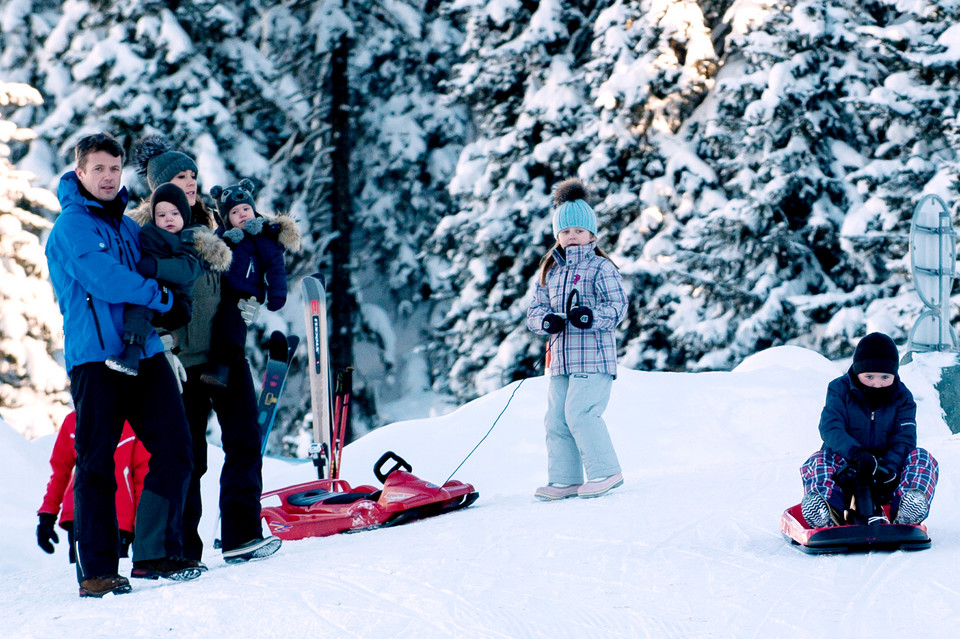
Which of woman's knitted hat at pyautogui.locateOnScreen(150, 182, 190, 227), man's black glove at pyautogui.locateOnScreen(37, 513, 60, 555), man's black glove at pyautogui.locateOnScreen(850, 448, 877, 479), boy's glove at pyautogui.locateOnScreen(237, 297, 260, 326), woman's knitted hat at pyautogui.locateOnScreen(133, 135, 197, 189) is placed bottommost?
man's black glove at pyautogui.locateOnScreen(37, 513, 60, 555)

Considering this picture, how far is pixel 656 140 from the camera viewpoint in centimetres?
1631

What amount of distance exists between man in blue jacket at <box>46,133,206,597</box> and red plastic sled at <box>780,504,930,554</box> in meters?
2.51

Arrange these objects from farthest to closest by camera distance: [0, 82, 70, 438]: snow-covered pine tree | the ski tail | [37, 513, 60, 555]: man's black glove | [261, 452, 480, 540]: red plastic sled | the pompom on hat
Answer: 1. [0, 82, 70, 438]: snow-covered pine tree
2. the ski tail
3. the pompom on hat
4. [261, 452, 480, 540]: red plastic sled
5. [37, 513, 60, 555]: man's black glove

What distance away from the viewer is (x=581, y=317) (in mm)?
6445

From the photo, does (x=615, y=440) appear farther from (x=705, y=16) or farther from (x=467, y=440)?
(x=705, y=16)

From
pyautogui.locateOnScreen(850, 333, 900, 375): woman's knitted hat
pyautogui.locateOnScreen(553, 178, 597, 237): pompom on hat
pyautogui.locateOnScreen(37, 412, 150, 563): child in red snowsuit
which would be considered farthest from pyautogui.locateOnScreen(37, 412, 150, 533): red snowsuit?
pyautogui.locateOnScreen(850, 333, 900, 375): woman's knitted hat

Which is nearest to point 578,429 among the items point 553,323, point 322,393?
point 553,323

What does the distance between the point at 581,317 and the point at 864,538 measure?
238cm

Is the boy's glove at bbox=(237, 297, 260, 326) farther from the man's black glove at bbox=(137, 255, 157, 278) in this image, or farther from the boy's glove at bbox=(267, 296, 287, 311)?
the man's black glove at bbox=(137, 255, 157, 278)

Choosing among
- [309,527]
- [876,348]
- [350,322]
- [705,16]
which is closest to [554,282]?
[309,527]

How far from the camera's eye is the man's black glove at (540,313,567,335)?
6.54 m

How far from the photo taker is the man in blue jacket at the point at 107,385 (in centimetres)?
410

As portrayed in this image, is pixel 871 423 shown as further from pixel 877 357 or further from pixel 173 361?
pixel 173 361

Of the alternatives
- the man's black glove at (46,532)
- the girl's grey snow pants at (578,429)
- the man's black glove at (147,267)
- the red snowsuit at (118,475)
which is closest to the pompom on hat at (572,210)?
the girl's grey snow pants at (578,429)
